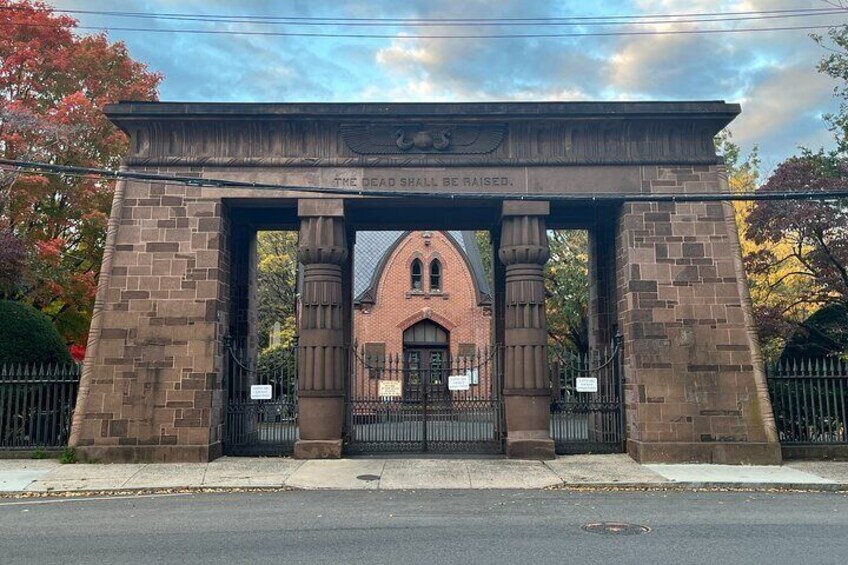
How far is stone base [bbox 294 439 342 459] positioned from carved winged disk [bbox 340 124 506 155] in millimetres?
6094

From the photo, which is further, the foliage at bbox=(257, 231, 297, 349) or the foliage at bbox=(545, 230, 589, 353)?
the foliage at bbox=(257, 231, 297, 349)

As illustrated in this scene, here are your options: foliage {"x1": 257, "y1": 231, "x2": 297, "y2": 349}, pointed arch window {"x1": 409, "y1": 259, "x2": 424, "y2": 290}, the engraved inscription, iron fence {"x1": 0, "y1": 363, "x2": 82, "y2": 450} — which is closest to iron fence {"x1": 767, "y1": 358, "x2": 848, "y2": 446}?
the engraved inscription

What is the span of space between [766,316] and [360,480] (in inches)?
432

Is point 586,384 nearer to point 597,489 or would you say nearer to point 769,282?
point 597,489

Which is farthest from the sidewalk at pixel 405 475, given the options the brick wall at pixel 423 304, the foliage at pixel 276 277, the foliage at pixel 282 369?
the foliage at pixel 276 277

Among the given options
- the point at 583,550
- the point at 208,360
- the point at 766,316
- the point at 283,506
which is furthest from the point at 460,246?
the point at 583,550

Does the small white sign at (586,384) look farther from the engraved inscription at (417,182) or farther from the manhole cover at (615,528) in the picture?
the manhole cover at (615,528)

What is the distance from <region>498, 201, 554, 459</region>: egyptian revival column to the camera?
14.2 metres

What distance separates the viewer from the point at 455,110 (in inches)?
578

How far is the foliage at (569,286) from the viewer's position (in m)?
30.6

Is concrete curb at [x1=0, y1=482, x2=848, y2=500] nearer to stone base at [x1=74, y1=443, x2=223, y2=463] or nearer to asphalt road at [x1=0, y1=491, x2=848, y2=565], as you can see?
asphalt road at [x1=0, y1=491, x2=848, y2=565]

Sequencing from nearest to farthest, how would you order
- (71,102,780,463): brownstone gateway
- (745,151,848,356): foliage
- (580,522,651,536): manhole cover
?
(580,522,651,536): manhole cover < (71,102,780,463): brownstone gateway < (745,151,848,356): foliage

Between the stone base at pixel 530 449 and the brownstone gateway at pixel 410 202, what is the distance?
29 millimetres

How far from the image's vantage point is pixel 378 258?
3516 centimetres
